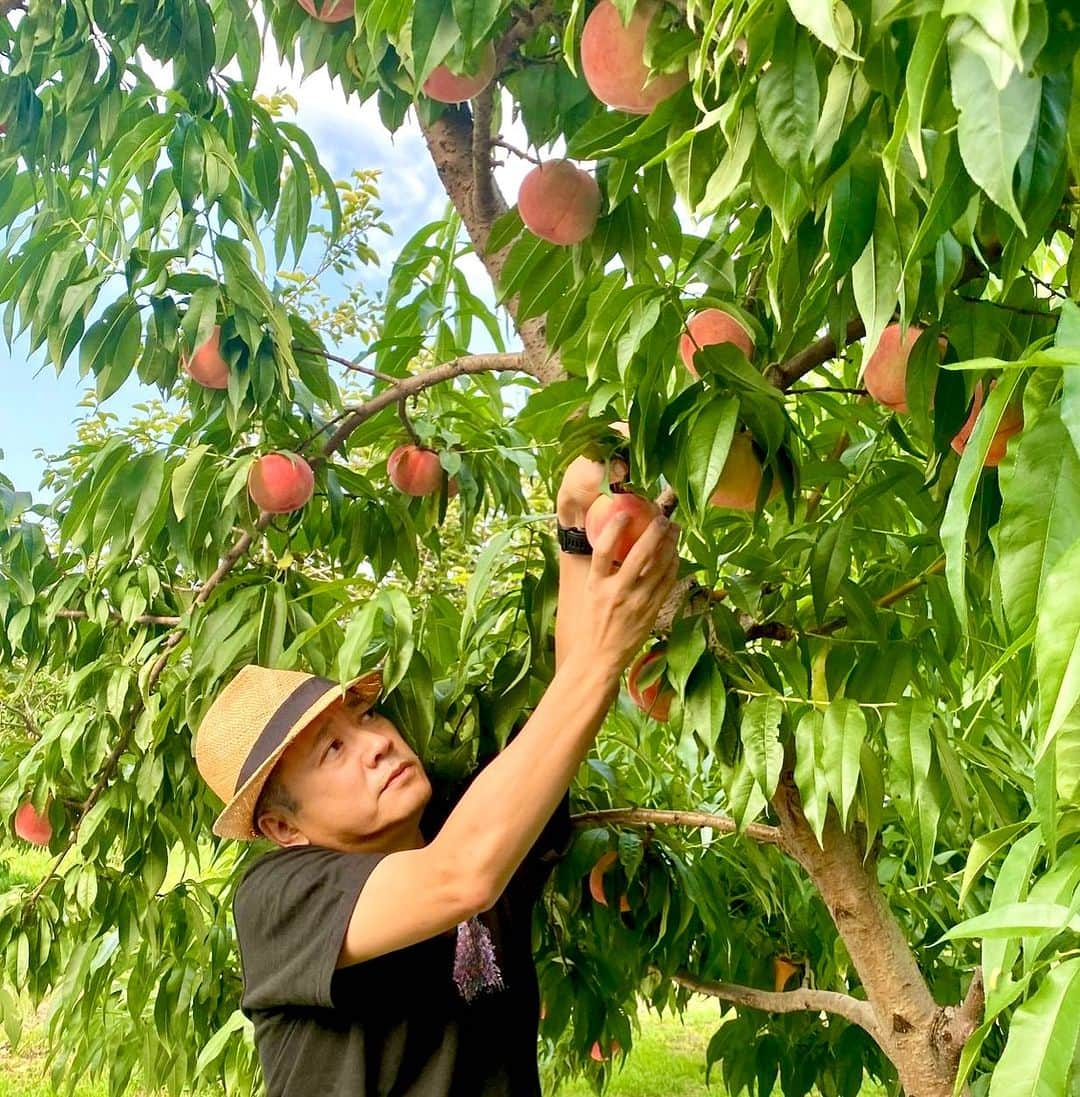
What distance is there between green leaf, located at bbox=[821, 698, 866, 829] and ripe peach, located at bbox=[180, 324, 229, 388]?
2.63ft

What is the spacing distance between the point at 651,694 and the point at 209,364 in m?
0.65

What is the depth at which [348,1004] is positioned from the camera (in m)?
1.18

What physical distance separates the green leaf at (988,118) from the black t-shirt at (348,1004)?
3.02 feet

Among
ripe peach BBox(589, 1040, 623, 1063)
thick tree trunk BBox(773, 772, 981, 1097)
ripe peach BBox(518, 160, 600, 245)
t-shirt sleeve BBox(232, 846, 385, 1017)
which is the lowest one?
ripe peach BBox(589, 1040, 623, 1063)

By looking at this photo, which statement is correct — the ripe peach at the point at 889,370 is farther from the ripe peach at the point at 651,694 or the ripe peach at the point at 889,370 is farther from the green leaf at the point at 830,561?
the ripe peach at the point at 651,694

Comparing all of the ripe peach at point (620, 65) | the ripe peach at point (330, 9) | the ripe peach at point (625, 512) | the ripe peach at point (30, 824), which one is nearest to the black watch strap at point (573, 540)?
the ripe peach at point (625, 512)

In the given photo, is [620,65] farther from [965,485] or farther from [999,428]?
[965,485]

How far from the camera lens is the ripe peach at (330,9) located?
113cm

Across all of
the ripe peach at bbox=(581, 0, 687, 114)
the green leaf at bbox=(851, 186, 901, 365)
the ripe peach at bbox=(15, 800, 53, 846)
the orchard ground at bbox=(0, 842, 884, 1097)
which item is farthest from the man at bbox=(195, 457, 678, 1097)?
the orchard ground at bbox=(0, 842, 884, 1097)

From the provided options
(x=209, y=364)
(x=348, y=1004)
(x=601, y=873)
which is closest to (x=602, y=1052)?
(x=601, y=873)

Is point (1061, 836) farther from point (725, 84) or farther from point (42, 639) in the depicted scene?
point (42, 639)

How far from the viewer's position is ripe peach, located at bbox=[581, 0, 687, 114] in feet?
2.42

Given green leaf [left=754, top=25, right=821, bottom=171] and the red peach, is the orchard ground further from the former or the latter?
green leaf [left=754, top=25, right=821, bottom=171]

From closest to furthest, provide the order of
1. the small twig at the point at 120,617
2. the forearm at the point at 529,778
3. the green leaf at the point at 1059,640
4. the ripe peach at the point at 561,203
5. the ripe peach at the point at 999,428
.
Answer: the green leaf at the point at 1059,640 → the ripe peach at the point at 999,428 → the ripe peach at the point at 561,203 → the forearm at the point at 529,778 → the small twig at the point at 120,617
